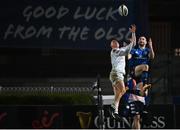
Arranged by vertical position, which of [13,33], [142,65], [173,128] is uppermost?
[13,33]

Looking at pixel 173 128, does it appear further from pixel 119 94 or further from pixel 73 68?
pixel 73 68

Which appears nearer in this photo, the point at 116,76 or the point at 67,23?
the point at 116,76

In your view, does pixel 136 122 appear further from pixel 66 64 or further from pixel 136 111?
pixel 66 64

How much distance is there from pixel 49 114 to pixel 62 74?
5.96 m

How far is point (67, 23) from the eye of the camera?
1844 cm

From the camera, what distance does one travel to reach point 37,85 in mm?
19406

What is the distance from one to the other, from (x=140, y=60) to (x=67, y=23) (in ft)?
20.0

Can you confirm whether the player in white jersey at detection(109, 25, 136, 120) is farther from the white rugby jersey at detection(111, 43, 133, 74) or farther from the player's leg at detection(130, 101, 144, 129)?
the player's leg at detection(130, 101, 144, 129)

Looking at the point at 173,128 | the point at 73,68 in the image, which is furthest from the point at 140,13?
the point at 173,128

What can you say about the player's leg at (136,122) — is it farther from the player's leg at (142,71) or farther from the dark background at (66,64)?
the dark background at (66,64)

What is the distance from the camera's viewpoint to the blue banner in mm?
18234

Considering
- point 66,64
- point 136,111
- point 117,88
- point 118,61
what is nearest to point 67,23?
point 66,64

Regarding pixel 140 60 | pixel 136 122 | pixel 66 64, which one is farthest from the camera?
pixel 66 64

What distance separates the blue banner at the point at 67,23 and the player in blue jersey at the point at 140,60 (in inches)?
210
